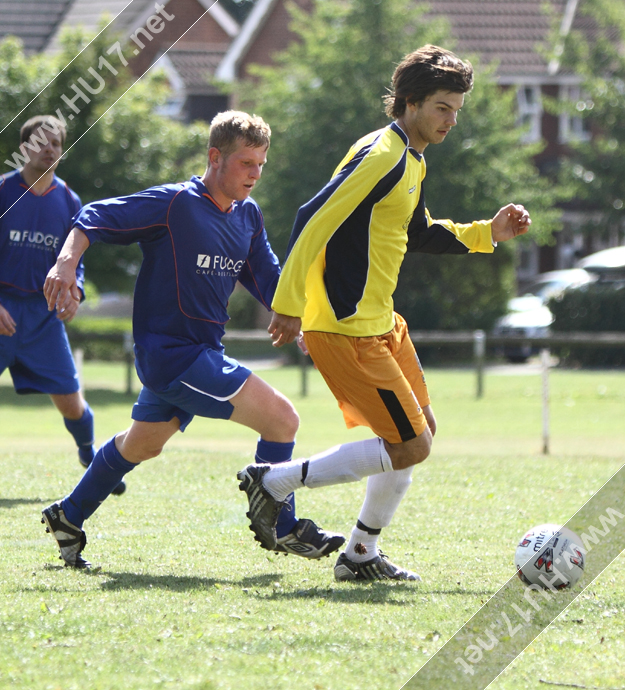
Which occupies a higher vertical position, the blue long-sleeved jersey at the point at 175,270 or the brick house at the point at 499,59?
the brick house at the point at 499,59

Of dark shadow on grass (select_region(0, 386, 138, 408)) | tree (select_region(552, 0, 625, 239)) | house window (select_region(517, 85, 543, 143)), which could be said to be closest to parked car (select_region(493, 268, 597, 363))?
tree (select_region(552, 0, 625, 239))

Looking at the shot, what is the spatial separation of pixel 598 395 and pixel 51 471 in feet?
38.4

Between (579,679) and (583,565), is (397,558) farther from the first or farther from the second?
(579,679)

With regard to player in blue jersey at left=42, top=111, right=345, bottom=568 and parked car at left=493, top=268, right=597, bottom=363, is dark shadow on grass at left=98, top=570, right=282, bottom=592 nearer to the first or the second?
player in blue jersey at left=42, top=111, right=345, bottom=568

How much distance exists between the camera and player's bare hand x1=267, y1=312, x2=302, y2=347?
14.5ft

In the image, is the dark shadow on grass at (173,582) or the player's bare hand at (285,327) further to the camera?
the dark shadow on grass at (173,582)

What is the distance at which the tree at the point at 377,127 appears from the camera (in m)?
25.4

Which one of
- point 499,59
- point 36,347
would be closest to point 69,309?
point 36,347

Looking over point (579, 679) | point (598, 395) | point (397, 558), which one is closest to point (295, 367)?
point (598, 395)

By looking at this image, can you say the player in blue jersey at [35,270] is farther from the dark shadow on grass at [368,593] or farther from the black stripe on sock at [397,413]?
the dark shadow on grass at [368,593]

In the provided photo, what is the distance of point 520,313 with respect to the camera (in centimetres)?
2733

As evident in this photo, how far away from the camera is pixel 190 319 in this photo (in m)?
4.96

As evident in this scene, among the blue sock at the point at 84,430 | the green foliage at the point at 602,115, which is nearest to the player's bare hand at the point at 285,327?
the blue sock at the point at 84,430

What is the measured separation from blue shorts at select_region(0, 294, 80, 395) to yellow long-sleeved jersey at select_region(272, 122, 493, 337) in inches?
108
